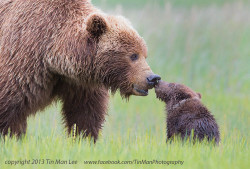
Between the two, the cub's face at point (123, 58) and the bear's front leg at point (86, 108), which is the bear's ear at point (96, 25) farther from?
the bear's front leg at point (86, 108)

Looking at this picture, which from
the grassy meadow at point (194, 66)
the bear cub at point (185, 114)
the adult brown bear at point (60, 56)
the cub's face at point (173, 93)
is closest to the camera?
the bear cub at point (185, 114)

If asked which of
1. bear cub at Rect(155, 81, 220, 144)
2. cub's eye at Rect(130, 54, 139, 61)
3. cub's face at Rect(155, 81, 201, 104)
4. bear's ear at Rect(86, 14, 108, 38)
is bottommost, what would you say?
bear cub at Rect(155, 81, 220, 144)

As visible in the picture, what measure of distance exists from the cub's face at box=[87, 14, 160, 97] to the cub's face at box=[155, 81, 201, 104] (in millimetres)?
722

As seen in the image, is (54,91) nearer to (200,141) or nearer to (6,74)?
(6,74)

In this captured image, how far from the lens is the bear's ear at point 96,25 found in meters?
5.77

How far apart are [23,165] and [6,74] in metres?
1.74

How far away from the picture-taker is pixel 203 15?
13.3 meters

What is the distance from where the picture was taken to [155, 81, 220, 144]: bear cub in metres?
5.73

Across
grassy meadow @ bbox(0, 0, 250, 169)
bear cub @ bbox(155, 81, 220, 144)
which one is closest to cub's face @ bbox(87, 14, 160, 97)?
bear cub @ bbox(155, 81, 220, 144)

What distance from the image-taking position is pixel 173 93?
259 inches

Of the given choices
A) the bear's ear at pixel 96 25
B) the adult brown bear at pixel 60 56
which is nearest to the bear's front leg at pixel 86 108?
the adult brown bear at pixel 60 56

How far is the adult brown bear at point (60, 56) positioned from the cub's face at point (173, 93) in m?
0.76

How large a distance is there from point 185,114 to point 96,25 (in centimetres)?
161

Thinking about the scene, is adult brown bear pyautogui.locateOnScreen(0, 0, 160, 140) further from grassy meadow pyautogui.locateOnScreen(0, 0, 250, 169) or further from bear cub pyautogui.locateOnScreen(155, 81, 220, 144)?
grassy meadow pyautogui.locateOnScreen(0, 0, 250, 169)
